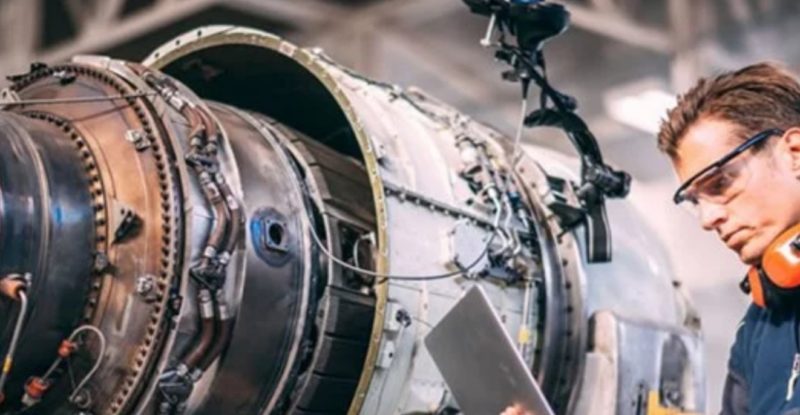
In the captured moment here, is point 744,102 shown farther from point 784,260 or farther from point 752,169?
point 784,260

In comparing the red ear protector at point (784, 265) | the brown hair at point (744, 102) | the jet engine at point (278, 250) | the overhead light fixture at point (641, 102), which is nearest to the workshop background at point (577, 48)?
the overhead light fixture at point (641, 102)

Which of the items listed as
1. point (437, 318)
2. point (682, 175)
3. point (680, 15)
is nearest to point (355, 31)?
point (680, 15)

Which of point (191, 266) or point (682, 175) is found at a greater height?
point (682, 175)

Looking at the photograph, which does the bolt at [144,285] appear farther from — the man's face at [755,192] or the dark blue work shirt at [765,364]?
the dark blue work shirt at [765,364]

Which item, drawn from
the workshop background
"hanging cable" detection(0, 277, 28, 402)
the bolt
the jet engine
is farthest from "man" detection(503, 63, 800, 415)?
the workshop background

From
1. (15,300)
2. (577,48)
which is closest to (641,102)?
(577,48)

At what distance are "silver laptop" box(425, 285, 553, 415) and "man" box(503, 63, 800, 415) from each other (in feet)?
0.15

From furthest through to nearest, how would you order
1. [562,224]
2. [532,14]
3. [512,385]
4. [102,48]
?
[102,48] < [562,224] < [532,14] < [512,385]

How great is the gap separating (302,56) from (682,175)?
3.53 ft

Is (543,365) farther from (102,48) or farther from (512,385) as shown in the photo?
(102,48)

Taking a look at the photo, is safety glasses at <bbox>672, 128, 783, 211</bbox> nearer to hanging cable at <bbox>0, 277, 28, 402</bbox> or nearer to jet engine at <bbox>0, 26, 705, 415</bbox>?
jet engine at <bbox>0, 26, 705, 415</bbox>

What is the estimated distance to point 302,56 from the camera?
275 cm

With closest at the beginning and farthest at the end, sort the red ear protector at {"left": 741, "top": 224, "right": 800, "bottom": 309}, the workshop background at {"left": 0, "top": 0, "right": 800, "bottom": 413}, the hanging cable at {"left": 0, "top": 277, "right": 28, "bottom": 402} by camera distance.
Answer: the red ear protector at {"left": 741, "top": 224, "right": 800, "bottom": 309} < the hanging cable at {"left": 0, "top": 277, "right": 28, "bottom": 402} < the workshop background at {"left": 0, "top": 0, "right": 800, "bottom": 413}

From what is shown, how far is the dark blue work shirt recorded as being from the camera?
6.45ft
